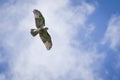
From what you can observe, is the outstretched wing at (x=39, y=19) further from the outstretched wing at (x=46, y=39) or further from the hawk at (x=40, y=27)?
the outstretched wing at (x=46, y=39)

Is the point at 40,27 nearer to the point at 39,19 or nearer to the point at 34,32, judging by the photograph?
the point at 39,19

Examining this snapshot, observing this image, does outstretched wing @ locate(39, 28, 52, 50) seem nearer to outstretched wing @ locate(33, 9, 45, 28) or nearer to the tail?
outstretched wing @ locate(33, 9, 45, 28)

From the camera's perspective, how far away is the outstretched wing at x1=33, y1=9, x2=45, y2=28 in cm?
5897

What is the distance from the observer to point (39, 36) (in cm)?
5997

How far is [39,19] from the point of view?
2327 inches

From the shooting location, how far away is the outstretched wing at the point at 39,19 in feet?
193

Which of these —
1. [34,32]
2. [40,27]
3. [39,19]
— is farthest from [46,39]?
[39,19]

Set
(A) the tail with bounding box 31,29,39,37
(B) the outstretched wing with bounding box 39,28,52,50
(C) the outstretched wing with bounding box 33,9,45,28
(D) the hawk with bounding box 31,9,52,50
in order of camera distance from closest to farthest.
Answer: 1. (A) the tail with bounding box 31,29,39,37
2. (D) the hawk with bounding box 31,9,52,50
3. (C) the outstretched wing with bounding box 33,9,45,28
4. (B) the outstretched wing with bounding box 39,28,52,50

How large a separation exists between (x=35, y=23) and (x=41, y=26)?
0.76m

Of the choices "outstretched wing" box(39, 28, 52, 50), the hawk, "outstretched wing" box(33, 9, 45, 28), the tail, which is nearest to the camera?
the tail

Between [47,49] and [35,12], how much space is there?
4.50 metres

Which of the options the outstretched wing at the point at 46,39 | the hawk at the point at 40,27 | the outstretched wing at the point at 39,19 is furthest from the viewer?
the outstretched wing at the point at 46,39

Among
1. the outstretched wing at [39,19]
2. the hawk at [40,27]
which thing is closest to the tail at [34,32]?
the hawk at [40,27]

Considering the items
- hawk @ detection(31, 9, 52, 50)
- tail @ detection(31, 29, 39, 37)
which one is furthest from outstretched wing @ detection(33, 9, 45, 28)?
tail @ detection(31, 29, 39, 37)
